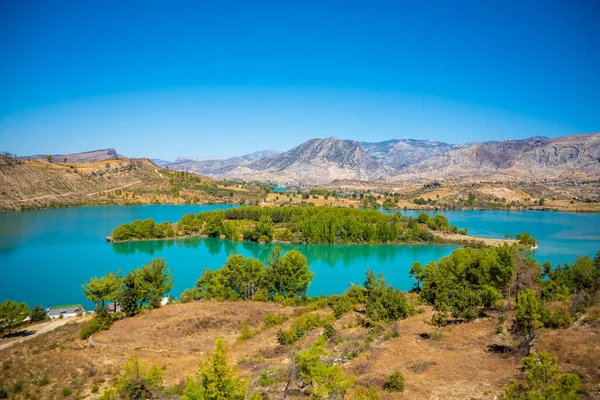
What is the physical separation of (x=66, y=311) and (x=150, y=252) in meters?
33.1

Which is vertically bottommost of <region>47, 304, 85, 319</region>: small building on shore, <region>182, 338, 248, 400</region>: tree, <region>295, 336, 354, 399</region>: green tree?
<region>47, 304, 85, 319</region>: small building on shore

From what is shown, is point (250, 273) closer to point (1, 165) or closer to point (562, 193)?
point (1, 165)

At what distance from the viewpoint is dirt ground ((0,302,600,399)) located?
15.7 m

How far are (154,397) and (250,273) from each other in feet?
79.9

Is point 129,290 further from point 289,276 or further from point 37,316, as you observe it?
point 289,276

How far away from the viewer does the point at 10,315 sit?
30.1 meters

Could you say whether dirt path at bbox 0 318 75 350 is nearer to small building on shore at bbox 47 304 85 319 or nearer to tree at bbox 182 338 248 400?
small building on shore at bbox 47 304 85 319

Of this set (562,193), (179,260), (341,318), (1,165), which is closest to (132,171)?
(1,165)

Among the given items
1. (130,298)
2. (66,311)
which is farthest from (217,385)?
(66,311)

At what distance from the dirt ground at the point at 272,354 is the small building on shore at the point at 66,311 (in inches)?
336

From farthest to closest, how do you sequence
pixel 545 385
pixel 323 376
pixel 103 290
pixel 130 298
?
pixel 103 290, pixel 130 298, pixel 323 376, pixel 545 385

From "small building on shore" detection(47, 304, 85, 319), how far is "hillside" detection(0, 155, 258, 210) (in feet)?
302

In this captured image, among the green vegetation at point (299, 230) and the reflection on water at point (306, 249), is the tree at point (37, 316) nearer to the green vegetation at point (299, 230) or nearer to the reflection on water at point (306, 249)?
the reflection on water at point (306, 249)

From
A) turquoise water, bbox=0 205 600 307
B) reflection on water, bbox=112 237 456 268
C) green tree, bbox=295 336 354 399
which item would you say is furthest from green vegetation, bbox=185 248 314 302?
reflection on water, bbox=112 237 456 268
